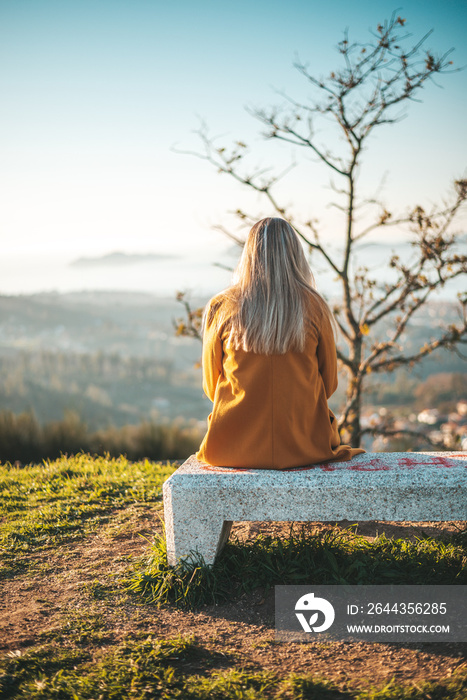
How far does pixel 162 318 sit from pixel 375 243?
38001 millimetres

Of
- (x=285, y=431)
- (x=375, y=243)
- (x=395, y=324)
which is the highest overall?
(x=375, y=243)

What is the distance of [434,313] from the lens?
23.4 feet

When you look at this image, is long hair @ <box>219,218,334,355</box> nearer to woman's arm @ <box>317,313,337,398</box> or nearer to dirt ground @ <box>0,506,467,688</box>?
woman's arm @ <box>317,313,337,398</box>

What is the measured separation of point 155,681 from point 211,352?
1696mm

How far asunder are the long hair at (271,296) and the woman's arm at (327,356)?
8 centimetres

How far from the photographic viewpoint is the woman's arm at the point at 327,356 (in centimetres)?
309

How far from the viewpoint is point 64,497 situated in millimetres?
4641

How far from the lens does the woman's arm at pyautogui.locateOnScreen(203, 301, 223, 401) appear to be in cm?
314

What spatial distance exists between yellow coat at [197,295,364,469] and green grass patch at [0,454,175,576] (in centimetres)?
154

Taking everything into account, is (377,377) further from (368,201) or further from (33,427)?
(33,427)

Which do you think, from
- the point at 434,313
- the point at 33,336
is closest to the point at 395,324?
the point at 434,313

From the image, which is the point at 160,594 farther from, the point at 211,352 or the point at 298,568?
the point at 211,352

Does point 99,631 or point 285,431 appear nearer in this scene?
point 99,631

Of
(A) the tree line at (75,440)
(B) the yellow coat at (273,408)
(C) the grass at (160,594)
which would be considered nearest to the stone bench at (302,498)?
(B) the yellow coat at (273,408)
